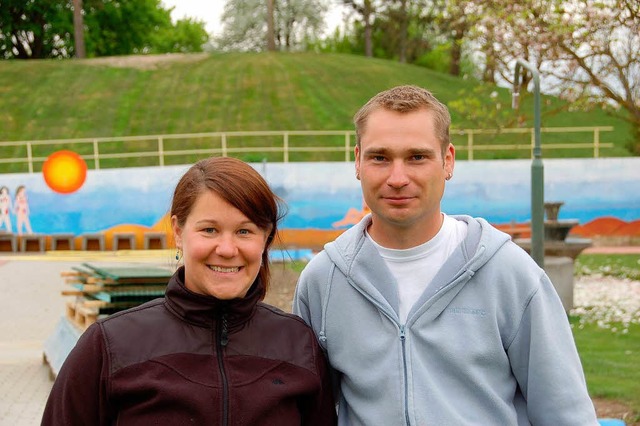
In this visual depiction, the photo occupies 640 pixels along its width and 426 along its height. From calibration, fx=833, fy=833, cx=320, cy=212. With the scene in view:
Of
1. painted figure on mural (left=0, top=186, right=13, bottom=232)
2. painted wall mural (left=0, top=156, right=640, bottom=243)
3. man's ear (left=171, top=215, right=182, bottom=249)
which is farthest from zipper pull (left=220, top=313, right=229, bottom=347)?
painted figure on mural (left=0, top=186, right=13, bottom=232)

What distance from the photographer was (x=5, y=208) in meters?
26.0

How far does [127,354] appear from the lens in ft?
8.86

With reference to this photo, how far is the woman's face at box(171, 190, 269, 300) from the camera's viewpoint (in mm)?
2779

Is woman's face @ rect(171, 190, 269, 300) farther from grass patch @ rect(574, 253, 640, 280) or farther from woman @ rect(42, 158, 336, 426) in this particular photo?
grass patch @ rect(574, 253, 640, 280)

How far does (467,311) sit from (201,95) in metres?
39.2

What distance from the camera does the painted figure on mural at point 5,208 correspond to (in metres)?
25.8

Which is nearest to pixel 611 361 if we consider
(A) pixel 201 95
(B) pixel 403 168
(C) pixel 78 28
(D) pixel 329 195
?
(B) pixel 403 168

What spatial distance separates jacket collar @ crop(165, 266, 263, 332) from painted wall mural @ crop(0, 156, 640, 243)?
2298 cm

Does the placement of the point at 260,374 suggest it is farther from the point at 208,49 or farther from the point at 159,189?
the point at 208,49

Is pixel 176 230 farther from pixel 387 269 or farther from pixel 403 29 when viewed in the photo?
pixel 403 29

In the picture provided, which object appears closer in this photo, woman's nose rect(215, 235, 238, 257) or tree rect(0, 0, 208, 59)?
woman's nose rect(215, 235, 238, 257)

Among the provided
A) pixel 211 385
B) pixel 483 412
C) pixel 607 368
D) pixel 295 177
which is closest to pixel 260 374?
pixel 211 385

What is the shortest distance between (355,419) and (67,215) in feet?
80.7

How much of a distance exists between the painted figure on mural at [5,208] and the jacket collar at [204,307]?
24.7 metres
